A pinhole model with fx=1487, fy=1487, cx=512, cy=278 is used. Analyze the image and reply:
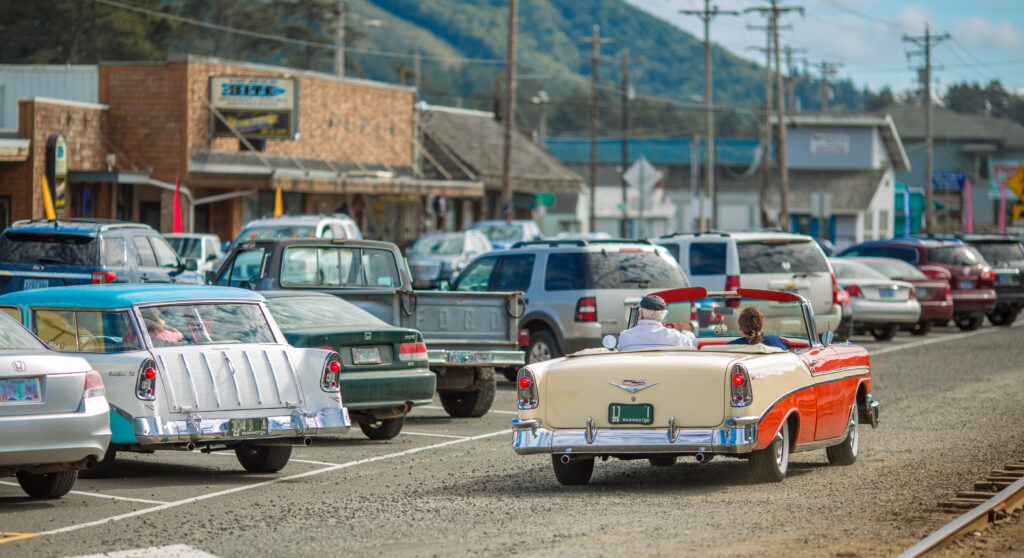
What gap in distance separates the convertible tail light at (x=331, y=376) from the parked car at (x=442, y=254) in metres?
24.2

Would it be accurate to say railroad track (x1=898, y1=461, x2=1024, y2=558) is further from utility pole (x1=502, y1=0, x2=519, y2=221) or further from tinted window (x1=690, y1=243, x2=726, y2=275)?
utility pole (x1=502, y1=0, x2=519, y2=221)

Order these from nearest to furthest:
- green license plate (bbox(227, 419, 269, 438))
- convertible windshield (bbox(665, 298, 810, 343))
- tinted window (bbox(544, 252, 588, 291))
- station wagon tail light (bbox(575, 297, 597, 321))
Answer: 1. green license plate (bbox(227, 419, 269, 438))
2. convertible windshield (bbox(665, 298, 810, 343))
3. station wagon tail light (bbox(575, 297, 597, 321))
4. tinted window (bbox(544, 252, 588, 291))

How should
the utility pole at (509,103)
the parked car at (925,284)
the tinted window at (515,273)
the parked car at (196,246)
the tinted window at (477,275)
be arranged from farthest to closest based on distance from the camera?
the utility pole at (509,103) → the parked car at (196,246) → the parked car at (925,284) → the tinted window at (477,275) → the tinted window at (515,273)

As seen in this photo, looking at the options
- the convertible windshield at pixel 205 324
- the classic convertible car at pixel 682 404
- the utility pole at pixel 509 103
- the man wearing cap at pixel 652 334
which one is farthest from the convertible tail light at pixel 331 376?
the utility pole at pixel 509 103

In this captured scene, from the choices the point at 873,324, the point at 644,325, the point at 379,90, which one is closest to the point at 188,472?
the point at 644,325

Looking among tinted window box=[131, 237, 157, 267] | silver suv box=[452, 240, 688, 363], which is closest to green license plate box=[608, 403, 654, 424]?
silver suv box=[452, 240, 688, 363]

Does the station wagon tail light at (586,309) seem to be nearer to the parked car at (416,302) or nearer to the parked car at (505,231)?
the parked car at (416,302)

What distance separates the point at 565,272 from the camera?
Answer: 1980 centimetres

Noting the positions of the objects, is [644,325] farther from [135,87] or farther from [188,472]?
[135,87]

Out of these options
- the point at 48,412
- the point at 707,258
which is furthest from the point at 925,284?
the point at 48,412

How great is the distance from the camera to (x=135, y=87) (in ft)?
142

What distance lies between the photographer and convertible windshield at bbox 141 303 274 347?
11398 mm

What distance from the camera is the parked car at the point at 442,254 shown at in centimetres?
3766

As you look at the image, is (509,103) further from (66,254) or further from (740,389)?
(740,389)
